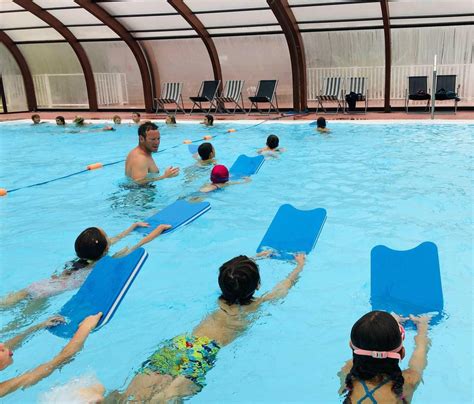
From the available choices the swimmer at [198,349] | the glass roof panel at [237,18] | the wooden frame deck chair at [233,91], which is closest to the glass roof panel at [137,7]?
the glass roof panel at [237,18]

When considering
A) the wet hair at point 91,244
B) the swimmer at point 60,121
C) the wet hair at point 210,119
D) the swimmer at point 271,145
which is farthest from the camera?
the swimmer at point 60,121

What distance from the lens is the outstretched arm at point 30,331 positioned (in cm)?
295

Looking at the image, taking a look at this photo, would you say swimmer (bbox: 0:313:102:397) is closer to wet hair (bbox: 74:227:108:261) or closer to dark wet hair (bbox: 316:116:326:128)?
wet hair (bbox: 74:227:108:261)

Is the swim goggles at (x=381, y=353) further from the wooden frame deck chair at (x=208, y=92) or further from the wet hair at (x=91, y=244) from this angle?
the wooden frame deck chair at (x=208, y=92)

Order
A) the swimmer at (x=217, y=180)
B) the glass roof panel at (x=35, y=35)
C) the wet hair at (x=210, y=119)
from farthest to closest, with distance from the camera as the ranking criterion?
the glass roof panel at (x=35, y=35) → the wet hair at (x=210, y=119) → the swimmer at (x=217, y=180)

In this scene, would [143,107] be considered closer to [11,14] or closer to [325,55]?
[11,14]

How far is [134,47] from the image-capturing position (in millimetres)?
14680

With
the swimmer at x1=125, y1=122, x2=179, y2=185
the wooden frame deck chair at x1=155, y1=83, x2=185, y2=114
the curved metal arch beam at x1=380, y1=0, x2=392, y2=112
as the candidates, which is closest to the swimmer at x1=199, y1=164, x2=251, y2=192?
the swimmer at x1=125, y1=122, x2=179, y2=185

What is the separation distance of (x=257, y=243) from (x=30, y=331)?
7.25 feet

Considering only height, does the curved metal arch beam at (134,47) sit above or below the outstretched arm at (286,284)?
above

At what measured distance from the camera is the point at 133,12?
13344 mm

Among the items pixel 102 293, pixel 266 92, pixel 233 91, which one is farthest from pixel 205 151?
pixel 233 91

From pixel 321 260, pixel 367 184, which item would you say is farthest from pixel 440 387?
pixel 367 184

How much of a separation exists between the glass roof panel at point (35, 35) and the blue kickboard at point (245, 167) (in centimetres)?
1058
